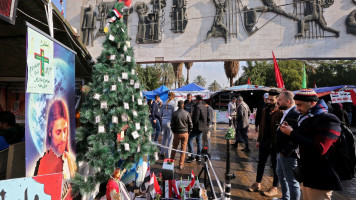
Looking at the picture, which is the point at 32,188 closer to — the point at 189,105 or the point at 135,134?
the point at 135,134

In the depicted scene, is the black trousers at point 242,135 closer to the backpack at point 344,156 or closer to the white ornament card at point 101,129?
the backpack at point 344,156

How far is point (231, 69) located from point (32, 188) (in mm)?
27700

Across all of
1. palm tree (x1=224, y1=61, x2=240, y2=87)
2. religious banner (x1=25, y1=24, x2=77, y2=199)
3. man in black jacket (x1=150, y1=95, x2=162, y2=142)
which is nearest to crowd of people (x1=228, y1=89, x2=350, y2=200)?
religious banner (x1=25, y1=24, x2=77, y2=199)

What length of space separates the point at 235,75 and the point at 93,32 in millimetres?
19547

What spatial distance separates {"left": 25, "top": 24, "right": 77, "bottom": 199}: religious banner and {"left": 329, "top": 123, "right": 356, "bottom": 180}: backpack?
11.0 ft

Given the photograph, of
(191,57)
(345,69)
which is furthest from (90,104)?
(345,69)

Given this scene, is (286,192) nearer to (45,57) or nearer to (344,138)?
(344,138)

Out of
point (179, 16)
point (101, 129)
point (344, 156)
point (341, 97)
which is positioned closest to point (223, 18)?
point (179, 16)

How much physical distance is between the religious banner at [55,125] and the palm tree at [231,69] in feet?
86.1

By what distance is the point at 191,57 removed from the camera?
540 inches

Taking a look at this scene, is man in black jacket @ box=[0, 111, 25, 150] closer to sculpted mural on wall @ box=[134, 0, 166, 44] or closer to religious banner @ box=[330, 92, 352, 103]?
sculpted mural on wall @ box=[134, 0, 166, 44]

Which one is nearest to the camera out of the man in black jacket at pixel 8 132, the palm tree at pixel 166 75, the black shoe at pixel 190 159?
the man in black jacket at pixel 8 132

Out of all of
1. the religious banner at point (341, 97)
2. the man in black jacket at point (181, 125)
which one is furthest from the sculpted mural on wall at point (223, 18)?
the man in black jacket at point (181, 125)

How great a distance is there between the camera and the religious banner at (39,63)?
2.11 m
